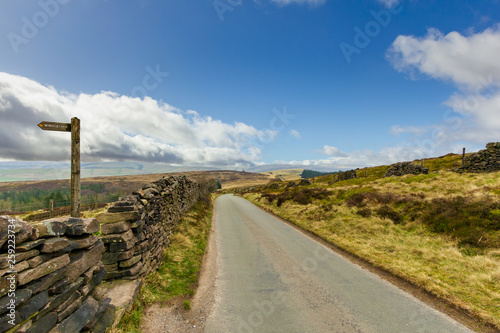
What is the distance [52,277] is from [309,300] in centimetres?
668

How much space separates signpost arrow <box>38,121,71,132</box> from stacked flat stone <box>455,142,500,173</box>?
39.8 metres

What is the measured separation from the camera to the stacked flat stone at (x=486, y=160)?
26.3 metres

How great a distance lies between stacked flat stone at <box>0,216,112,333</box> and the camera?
294 centimetres

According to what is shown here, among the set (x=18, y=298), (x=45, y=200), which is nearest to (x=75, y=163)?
(x=18, y=298)

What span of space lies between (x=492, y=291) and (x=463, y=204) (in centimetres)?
886

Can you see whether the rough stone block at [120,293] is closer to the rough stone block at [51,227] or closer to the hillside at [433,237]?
the rough stone block at [51,227]

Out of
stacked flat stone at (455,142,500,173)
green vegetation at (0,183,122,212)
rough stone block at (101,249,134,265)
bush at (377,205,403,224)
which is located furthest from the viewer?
green vegetation at (0,183,122,212)

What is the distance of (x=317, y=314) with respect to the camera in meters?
6.29

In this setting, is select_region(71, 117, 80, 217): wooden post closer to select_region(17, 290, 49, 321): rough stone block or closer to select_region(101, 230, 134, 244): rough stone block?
select_region(101, 230, 134, 244): rough stone block

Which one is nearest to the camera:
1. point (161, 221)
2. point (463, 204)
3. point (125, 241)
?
point (125, 241)

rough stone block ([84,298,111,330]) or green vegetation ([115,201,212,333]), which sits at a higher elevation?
rough stone block ([84,298,111,330])

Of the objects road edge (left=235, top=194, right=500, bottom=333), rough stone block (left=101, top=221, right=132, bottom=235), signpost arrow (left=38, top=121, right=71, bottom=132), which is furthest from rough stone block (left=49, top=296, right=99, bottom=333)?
road edge (left=235, top=194, right=500, bottom=333)

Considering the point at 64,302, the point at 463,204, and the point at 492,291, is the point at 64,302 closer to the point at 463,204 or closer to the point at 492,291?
the point at 492,291

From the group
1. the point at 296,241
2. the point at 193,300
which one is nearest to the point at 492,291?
the point at 296,241
